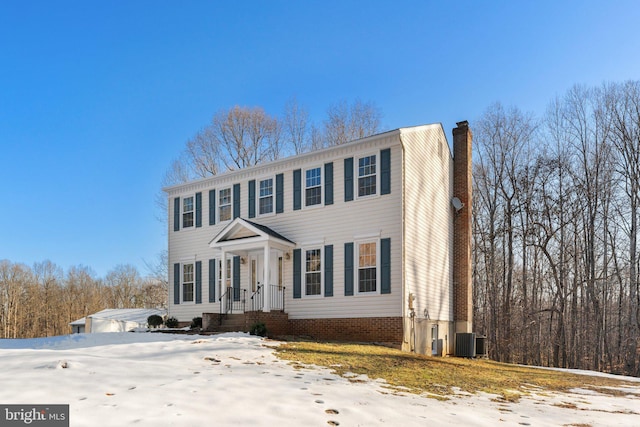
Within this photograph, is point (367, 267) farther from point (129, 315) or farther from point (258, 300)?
point (129, 315)

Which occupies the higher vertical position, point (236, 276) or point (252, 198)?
point (252, 198)

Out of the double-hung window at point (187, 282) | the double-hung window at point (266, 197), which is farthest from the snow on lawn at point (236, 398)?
the double-hung window at point (187, 282)

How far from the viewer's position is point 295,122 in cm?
3017

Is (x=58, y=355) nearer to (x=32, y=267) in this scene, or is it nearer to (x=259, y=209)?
(x=259, y=209)

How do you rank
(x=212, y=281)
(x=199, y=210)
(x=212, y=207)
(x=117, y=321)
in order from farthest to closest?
1. (x=117, y=321)
2. (x=199, y=210)
3. (x=212, y=207)
4. (x=212, y=281)

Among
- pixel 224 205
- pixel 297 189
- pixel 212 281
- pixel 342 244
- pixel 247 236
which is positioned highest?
pixel 297 189

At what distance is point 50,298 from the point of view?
1727 inches

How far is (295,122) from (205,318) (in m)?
17.4

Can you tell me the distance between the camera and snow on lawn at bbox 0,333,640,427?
4.99 meters

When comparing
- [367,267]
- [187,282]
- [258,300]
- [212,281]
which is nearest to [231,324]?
[258,300]

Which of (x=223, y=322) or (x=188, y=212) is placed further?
(x=188, y=212)

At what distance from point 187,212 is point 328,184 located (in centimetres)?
655

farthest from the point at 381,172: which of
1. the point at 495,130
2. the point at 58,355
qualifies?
the point at 495,130

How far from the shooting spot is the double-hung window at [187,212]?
1895 cm
